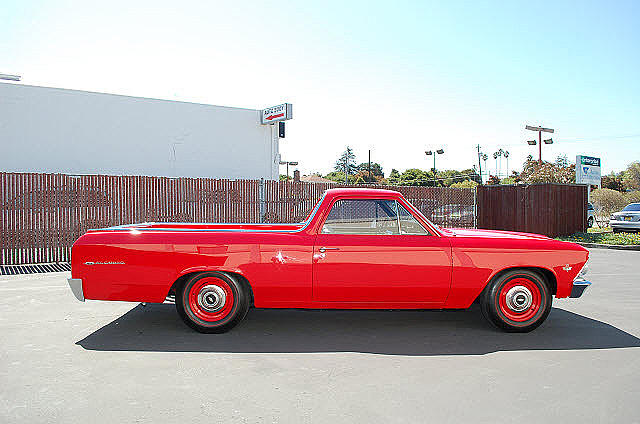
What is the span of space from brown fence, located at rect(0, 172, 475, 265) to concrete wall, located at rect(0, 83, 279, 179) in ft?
29.4

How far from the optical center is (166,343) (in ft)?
17.2

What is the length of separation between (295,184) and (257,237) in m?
9.81

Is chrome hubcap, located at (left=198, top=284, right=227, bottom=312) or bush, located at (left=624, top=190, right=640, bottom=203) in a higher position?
bush, located at (left=624, top=190, right=640, bottom=203)

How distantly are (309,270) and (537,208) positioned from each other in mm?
14935

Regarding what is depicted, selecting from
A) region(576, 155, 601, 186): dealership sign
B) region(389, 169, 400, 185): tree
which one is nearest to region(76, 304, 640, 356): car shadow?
→ region(576, 155, 601, 186): dealership sign

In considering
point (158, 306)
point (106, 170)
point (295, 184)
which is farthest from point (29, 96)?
point (158, 306)

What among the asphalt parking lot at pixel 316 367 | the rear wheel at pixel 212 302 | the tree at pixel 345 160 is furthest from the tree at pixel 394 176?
the rear wheel at pixel 212 302

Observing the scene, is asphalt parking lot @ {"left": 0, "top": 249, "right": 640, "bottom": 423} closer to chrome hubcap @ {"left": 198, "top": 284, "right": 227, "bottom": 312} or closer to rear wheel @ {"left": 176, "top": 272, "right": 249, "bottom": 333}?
rear wheel @ {"left": 176, "top": 272, "right": 249, "bottom": 333}

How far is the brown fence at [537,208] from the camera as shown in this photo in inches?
716

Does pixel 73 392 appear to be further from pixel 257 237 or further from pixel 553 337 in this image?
pixel 553 337

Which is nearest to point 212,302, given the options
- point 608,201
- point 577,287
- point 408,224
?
point 408,224

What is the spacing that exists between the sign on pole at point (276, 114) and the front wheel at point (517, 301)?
18.4 metres

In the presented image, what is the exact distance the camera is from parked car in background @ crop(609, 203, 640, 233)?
63.3 ft

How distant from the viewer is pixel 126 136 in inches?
845
